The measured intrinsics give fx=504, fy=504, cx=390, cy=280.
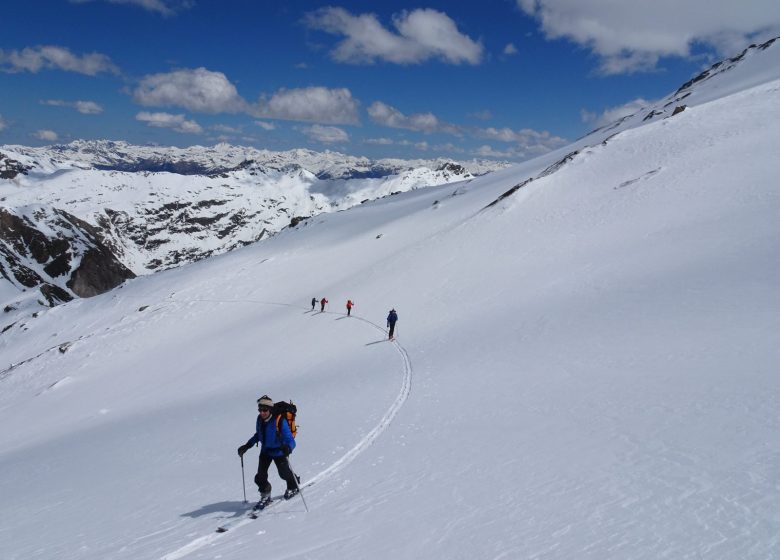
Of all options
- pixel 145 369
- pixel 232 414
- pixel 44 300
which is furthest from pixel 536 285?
pixel 44 300

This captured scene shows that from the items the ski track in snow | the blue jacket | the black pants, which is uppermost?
the blue jacket

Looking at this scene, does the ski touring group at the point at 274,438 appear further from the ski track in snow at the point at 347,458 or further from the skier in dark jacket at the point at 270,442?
the ski track in snow at the point at 347,458

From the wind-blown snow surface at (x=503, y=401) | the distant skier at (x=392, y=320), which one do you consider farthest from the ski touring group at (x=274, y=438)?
the distant skier at (x=392, y=320)

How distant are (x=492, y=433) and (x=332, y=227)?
78.5 meters

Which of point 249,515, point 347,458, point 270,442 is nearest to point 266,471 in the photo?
point 270,442

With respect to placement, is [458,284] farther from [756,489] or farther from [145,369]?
[756,489]

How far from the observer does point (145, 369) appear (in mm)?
38375

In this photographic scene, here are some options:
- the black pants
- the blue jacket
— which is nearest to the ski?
the black pants

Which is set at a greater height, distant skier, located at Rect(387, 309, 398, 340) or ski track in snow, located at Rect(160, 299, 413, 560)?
distant skier, located at Rect(387, 309, 398, 340)

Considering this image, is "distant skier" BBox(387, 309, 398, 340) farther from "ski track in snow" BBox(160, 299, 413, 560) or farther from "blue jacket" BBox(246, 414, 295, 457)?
"blue jacket" BBox(246, 414, 295, 457)

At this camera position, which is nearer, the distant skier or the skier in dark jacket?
the skier in dark jacket

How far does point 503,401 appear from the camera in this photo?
13570 millimetres

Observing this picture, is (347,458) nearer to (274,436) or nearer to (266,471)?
(266,471)

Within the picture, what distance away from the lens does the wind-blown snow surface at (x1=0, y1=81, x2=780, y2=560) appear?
711 centimetres
